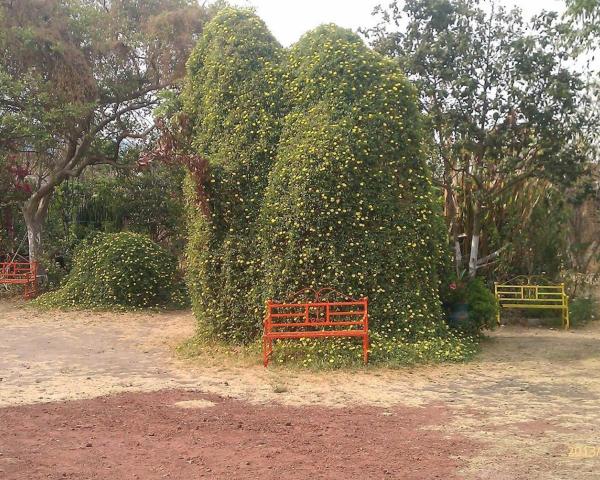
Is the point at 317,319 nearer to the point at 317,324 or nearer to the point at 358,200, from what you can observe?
the point at 317,324

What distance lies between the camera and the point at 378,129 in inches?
348

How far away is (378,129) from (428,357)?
9.70 ft

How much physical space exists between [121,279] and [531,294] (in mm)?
7877

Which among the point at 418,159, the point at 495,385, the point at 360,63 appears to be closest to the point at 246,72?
the point at 360,63

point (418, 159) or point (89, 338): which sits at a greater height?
point (418, 159)

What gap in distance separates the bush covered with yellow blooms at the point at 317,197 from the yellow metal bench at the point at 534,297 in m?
3.43

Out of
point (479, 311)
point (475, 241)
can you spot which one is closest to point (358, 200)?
point (479, 311)

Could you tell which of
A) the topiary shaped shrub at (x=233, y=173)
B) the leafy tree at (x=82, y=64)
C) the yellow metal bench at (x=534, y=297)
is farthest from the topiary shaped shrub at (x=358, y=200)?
the leafy tree at (x=82, y=64)

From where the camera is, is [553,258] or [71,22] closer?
[553,258]

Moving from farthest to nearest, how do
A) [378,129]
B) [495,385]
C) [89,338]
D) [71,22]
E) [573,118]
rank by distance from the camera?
[71,22]
[573,118]
[89,338]
[378,129]
[495,385]

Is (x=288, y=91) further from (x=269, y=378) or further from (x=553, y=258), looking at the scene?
(x=553, y=258)

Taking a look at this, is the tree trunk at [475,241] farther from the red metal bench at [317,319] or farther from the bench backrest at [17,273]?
the bench backrest at [17,273]

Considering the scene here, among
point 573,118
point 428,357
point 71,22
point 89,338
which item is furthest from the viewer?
point 71,22

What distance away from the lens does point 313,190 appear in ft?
28.4
